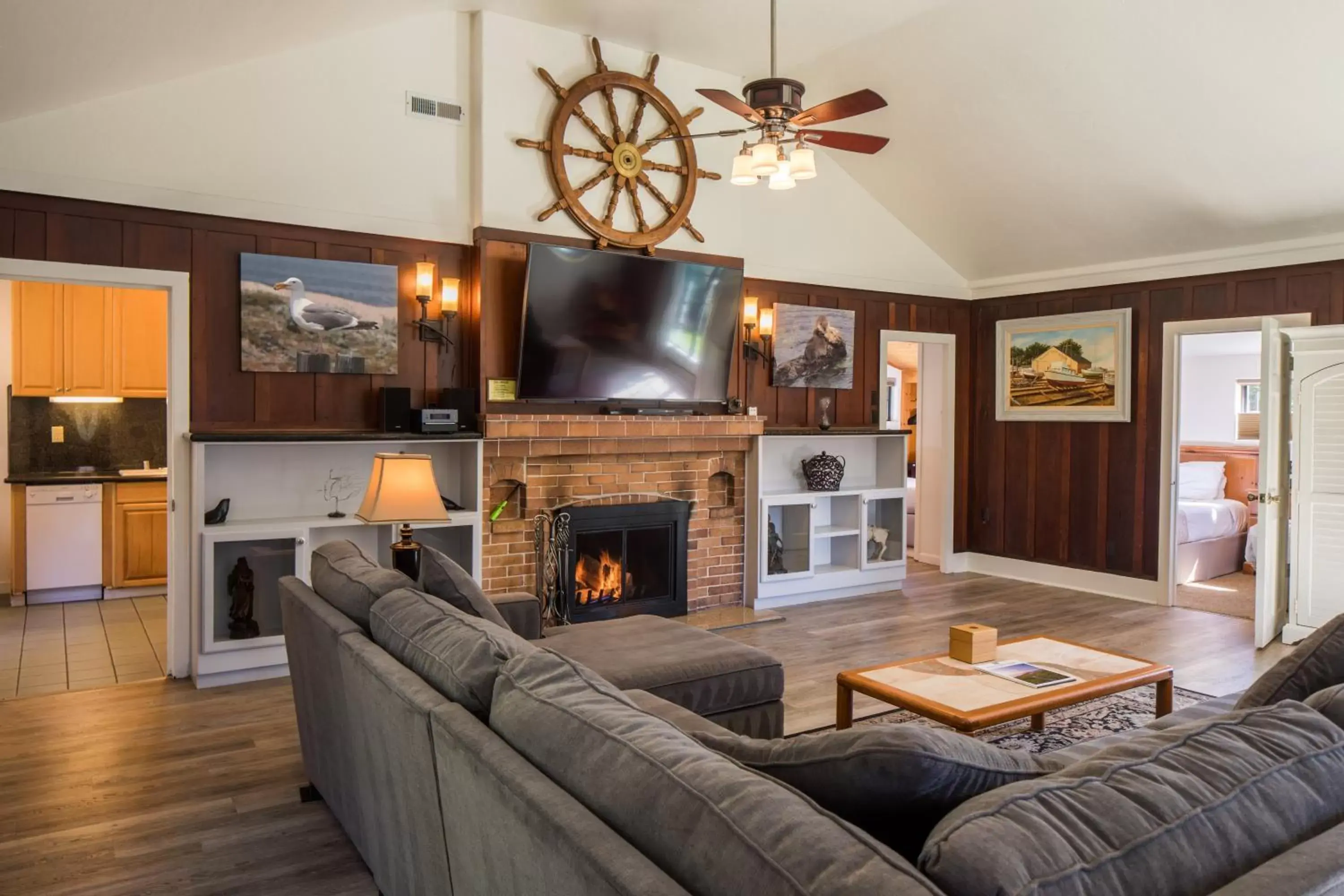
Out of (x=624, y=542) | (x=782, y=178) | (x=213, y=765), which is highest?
(x=782, y=178)

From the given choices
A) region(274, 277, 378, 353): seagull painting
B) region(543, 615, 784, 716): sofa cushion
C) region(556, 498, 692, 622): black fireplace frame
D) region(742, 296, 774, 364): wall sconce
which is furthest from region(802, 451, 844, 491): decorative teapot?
region(274, 277, 378, 353): seagull painting

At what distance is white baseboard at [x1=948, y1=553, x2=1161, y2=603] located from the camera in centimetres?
672

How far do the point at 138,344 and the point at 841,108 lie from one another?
550 cm

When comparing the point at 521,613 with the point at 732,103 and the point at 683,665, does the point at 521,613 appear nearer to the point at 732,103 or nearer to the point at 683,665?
the point at 683,665

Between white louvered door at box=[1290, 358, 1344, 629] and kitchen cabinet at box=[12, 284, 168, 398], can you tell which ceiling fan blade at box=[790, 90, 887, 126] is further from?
kitchen cabinet at box=[12, 284, 168, 398]

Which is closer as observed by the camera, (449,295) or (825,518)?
(449,295)

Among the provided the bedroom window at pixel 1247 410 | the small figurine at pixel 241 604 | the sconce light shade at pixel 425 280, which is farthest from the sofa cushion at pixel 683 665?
the bedroom window at pixel 1247 410

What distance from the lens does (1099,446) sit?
7.04 meters

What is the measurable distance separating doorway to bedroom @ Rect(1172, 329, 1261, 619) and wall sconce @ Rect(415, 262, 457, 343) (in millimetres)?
5171

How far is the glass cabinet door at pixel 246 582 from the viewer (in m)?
4.45

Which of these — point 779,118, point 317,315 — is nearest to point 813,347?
point 779,118

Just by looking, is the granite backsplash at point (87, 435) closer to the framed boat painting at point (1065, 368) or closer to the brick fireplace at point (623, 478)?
the brick fireplace at point (623, 478)

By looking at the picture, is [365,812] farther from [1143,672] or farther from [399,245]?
[399,245]

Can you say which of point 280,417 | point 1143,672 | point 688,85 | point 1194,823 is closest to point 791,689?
point 1143,672
